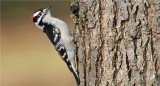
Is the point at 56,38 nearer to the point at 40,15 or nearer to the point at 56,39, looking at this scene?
the point at 56,39

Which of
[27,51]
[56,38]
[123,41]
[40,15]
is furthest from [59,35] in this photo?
[27,51]

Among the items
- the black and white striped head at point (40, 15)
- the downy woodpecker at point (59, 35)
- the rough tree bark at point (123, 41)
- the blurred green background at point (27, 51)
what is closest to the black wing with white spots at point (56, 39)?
the downy woodpecker at point (59, 35)

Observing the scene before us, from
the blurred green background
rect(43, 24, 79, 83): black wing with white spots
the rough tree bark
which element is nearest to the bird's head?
rect(43, 24, 79, 83): black wing with white spots

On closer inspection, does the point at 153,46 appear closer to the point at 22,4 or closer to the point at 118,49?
the point at 118,49

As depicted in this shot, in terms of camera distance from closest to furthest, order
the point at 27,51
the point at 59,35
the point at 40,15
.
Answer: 1. the point at 59,35
2. the point at 40,15
3. the point at 27,51

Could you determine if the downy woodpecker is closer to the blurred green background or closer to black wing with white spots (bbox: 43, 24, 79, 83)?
black wing with white spots (bbox: 43, 24, 79, 83)
